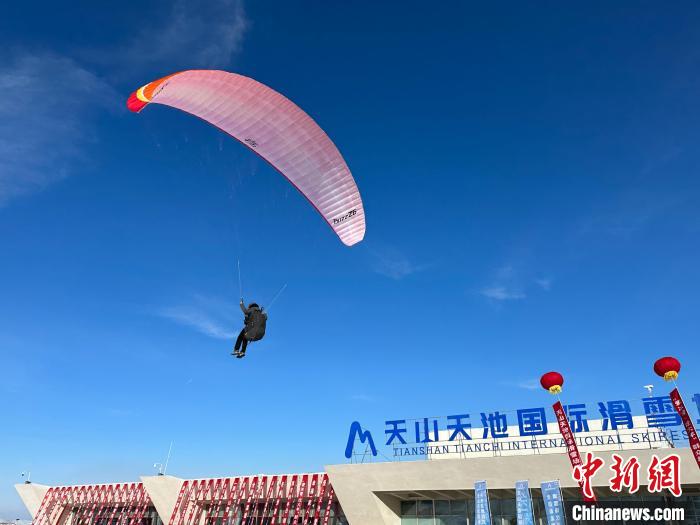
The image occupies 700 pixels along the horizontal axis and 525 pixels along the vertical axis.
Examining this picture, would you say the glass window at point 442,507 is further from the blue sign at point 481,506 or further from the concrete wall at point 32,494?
the concrete wall at point 32,494

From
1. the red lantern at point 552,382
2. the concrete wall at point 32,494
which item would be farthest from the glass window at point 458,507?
the concrete wall at point 32,494

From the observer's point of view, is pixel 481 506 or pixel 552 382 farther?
pixel 481 506

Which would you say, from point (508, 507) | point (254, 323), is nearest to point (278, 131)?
point (254, 323)

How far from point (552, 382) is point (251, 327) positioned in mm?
9900

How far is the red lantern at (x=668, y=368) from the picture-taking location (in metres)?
15.6

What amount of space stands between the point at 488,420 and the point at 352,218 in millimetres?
14485

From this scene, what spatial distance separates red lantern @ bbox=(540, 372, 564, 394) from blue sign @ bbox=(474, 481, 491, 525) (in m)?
7.37

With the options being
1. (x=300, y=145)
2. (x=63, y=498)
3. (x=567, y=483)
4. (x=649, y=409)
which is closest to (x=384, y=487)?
(x=567, y=483)

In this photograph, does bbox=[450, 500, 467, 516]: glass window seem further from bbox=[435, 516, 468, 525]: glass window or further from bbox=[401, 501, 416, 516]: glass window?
bbox=[401, 501, 416, 516]: glass window

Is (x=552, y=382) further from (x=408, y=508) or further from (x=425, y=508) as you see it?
(x=408, y=508)

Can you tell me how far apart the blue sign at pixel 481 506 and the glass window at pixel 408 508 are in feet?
24.7

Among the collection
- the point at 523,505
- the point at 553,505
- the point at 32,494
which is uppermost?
the point at 32,494

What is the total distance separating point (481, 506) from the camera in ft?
75.8

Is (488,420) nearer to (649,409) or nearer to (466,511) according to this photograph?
(466,511)
